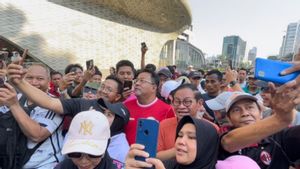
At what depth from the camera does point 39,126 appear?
2.10 metres

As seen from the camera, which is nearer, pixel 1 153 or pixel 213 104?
pixel 1 153

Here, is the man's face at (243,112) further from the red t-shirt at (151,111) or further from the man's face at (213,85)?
the man's face at (213,85)

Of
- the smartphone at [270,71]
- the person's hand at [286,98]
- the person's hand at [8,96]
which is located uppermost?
the smartphone at [270,71]

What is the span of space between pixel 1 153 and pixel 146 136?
1673 mm

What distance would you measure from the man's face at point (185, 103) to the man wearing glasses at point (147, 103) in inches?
15.2

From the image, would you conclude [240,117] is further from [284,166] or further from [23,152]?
[23,152]

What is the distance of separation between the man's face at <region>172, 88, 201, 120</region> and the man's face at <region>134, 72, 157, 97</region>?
59cm

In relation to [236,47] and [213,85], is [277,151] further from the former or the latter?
[236,47]

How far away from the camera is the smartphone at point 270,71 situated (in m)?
1.26

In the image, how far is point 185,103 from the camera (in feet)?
9.07

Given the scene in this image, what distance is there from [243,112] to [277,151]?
39 cm

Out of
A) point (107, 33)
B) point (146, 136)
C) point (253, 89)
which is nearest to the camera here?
point (146, 136)

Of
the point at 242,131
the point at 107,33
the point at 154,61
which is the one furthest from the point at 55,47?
the point at 242,131

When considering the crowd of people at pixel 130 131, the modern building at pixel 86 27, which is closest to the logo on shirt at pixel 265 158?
the crowd of people at pixel 130 131
